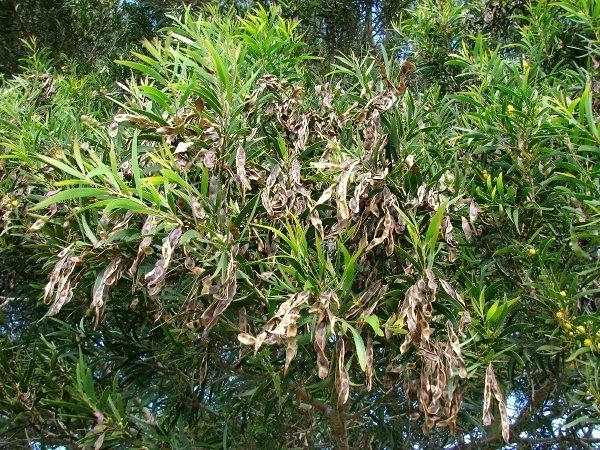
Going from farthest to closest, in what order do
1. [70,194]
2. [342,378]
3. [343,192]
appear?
[343,192], [342,378], [70,194]

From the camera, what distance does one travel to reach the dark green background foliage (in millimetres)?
1857

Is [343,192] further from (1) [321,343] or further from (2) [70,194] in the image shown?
(2) [70,194]

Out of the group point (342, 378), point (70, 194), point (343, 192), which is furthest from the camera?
point (343, 192)

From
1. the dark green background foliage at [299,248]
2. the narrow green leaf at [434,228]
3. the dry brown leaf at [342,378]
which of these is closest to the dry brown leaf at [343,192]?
the dark green background foliage at [299,248]

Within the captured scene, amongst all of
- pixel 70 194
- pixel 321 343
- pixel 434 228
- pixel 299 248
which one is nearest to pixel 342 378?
pixel 321 343

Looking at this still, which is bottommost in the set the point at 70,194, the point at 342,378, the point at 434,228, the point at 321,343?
the point at 342,378

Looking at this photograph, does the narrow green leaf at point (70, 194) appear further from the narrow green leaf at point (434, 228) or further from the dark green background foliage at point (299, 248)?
the narrow green leaf at point (434, 228)

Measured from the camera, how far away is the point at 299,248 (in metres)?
1.83

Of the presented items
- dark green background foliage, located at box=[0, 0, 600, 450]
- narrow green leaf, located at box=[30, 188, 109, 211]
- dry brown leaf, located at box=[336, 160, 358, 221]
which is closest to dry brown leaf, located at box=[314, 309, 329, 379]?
dark green background foliage, located at box=[0, 0, 600, 450]

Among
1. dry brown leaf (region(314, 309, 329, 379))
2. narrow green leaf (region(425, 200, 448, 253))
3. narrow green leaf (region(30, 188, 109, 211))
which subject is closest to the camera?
narrow green leaf (region(30, 188, 109, 211))

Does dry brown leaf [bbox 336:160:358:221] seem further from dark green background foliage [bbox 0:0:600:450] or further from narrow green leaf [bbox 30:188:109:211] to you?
narrow green leaf [bbox 30:188:109:211]

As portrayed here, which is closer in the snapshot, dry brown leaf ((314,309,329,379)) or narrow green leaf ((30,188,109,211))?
narrow green leaf ((30,188,109,211))

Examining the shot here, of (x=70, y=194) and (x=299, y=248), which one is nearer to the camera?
(x=70, y=194)

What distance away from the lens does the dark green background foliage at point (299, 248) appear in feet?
6.09
